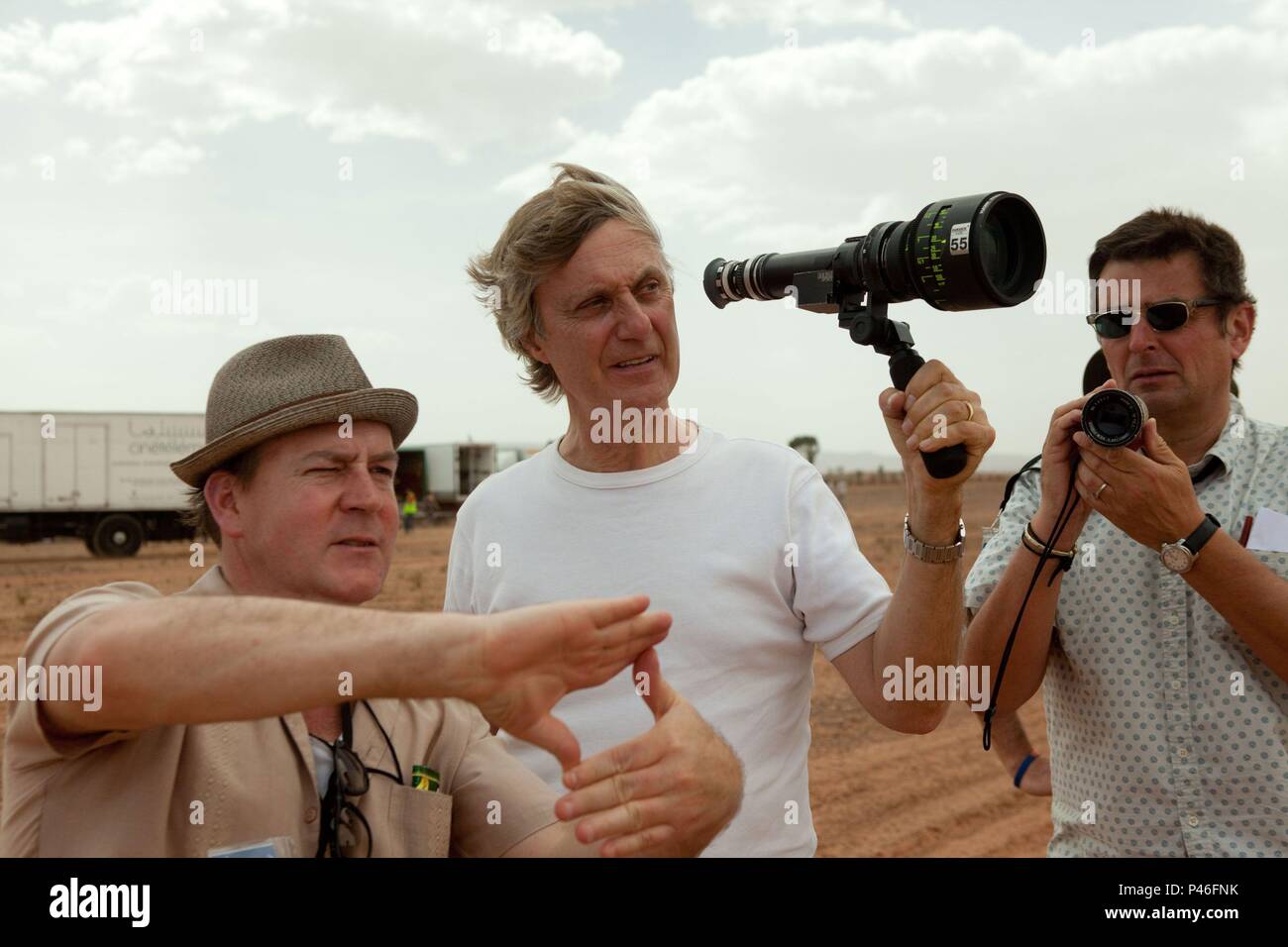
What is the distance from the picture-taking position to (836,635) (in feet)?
8.31

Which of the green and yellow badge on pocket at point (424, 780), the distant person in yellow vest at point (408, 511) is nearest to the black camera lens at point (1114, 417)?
the green and yellow badge on pocket at point (424, 780)

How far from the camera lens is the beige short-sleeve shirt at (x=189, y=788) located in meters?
1.72

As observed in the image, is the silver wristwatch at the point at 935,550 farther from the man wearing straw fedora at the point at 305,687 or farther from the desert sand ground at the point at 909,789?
the desert sand ground at the point at 909,789

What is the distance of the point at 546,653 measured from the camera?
57.4 inches

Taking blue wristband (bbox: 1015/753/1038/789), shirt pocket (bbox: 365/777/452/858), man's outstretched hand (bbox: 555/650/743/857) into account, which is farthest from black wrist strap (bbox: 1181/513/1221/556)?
shirt pocket (bbox: 365/777/452/858)

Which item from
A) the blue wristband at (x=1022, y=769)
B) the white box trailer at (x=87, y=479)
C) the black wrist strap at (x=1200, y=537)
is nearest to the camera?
the black wrist strap at (x=1200, y=537)

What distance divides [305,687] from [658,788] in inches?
20.3

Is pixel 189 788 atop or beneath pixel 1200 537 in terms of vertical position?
beneath

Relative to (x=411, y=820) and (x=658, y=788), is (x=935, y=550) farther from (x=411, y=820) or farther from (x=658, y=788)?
(x=411, y=820)

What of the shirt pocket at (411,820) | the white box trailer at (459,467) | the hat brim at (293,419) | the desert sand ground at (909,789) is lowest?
the desert sand ground at (909,789)

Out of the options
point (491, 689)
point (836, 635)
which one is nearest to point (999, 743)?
point (836, 635)

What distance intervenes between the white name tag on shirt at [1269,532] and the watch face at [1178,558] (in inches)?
10.2

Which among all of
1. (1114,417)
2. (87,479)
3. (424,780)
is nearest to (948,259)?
(1114,417)

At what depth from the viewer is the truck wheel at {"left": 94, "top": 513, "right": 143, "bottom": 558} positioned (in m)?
25.3
